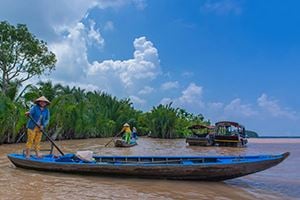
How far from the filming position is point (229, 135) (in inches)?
1021

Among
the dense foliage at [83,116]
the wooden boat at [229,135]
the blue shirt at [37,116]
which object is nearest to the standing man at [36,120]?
the blue shirt at [37,116]

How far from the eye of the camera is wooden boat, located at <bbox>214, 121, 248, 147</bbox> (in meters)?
25.7

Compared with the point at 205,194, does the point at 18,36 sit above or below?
above

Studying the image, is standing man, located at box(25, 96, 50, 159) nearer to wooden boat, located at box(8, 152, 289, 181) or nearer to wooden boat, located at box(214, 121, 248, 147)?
wooden boat, located at box(8, 152, 289, 181)

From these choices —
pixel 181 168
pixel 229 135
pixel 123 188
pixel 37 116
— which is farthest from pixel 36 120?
pixel 229 135

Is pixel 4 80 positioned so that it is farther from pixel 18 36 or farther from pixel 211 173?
pixel 211 173

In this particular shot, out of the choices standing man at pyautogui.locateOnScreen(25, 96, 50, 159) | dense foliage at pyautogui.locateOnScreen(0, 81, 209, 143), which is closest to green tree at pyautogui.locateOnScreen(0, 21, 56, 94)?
dense foliage at pyautogui.locateOnScreen(0, 81, 209, 143)

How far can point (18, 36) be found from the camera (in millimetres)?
29906

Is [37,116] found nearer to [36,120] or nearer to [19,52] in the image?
[36,120]

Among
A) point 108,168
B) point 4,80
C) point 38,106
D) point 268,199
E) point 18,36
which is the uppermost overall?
point 18,36

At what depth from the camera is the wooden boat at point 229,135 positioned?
1011 inches

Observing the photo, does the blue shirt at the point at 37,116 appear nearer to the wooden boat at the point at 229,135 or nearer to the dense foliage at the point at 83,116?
the dense foliage at the point at 83,116

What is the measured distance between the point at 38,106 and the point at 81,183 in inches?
127

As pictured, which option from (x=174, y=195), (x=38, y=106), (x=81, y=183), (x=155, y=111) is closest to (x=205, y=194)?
(x=174, y=195)
